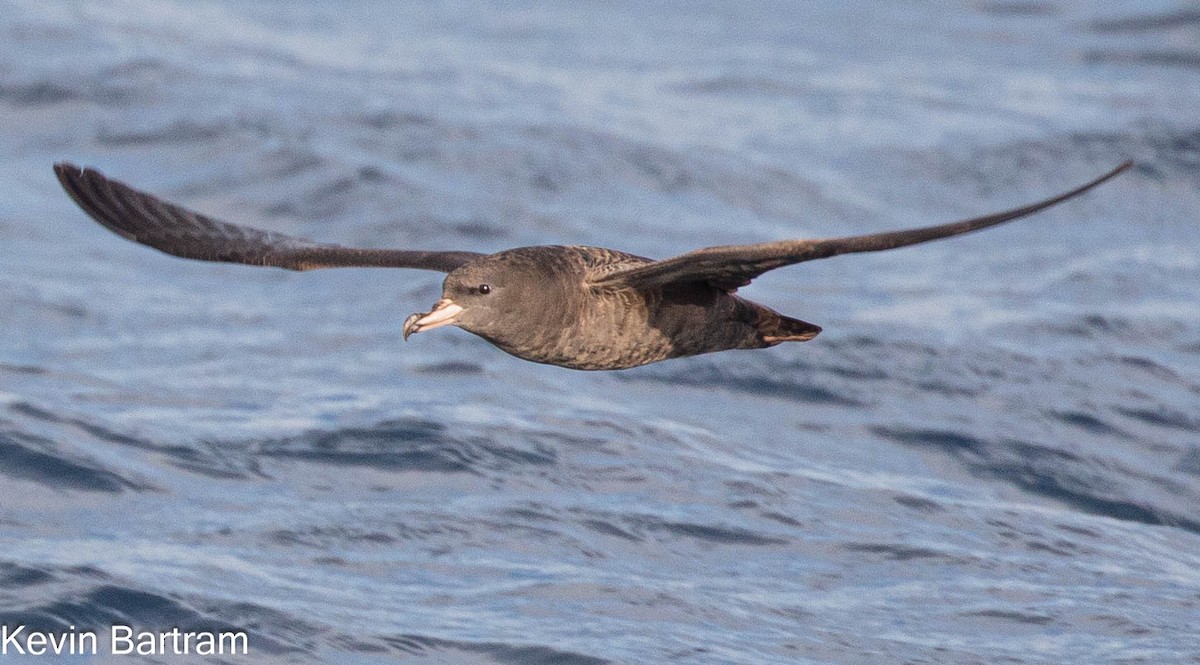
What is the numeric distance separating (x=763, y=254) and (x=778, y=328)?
5.94 ft

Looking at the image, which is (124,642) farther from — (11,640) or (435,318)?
(435,318)

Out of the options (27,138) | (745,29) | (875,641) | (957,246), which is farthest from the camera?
(745,29)

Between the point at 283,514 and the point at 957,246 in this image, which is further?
the point at 957,246

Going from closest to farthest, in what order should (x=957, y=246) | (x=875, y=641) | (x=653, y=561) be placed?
(x=875, y=641), (x=653, y=561), (x=957, y=246)

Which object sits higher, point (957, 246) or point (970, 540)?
point (957, 246)

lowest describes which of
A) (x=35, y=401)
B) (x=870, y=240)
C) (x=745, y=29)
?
(x=35, y=401)

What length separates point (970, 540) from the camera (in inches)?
436

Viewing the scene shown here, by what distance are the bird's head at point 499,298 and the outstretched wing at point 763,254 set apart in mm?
277

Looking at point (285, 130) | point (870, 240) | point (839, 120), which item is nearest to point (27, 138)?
point (285, 130)

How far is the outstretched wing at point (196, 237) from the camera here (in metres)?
8.23

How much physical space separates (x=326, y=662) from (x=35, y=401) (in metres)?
4.44

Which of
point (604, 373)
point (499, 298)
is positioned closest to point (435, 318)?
point (499, 298)

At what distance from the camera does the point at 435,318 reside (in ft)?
22.1

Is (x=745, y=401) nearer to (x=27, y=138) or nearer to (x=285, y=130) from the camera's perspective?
(x=285, y=130)
